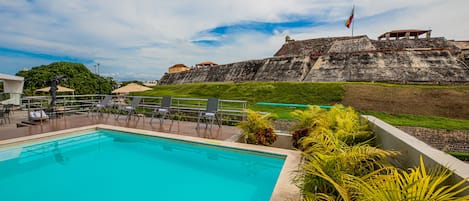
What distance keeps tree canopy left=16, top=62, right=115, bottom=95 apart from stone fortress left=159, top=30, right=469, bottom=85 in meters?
12.3

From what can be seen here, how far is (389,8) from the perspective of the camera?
16.1m

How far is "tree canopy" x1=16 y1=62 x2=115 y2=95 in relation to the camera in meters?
22.4

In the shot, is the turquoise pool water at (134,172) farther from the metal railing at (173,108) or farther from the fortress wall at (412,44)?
the fortress wall at (412,44)

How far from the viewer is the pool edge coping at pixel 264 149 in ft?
8.77

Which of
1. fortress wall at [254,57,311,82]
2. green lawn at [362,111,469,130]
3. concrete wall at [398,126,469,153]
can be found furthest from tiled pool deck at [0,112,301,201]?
fortress wall at [254,57,311,82]

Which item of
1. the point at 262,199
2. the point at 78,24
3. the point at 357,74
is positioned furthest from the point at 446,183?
the point at 357,74

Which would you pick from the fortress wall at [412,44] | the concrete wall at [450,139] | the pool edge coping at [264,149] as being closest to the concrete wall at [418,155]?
the pool edge coping at [264,149]

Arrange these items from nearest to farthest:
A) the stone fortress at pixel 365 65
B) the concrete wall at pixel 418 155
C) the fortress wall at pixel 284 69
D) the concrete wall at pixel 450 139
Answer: the concrete wall at pixel 418 155, the concrete wall at pixel 450 139, the stone fortress at pixel 365 65, the fortress wall at pixel 284 69

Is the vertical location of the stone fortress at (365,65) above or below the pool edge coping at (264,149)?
above

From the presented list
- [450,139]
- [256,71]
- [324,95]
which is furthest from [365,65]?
[450,139]

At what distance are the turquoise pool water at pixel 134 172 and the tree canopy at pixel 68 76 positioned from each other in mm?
21866

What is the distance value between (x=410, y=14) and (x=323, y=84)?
9.01 m

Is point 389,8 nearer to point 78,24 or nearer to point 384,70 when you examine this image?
point 384,70

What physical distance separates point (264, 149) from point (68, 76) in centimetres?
2835
